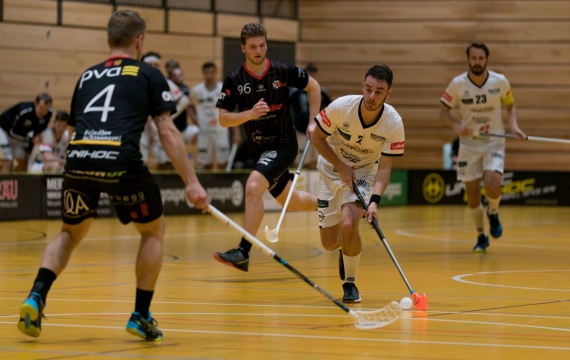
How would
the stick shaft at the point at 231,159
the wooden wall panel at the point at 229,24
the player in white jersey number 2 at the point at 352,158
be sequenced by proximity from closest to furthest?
the player in white jersey number 2 at the point at 352,158 → the stick shaft at the point at 231,159 → the wooden wall panel at the point at 229,24

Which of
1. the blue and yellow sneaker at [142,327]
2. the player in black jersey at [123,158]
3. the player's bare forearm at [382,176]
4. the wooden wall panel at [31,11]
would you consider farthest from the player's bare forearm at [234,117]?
the wooden wall panel at [31,11]

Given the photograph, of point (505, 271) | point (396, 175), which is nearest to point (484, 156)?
point (505, 271)

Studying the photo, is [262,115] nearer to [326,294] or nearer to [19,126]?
[326,294]

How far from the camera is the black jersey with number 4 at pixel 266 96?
8766mm

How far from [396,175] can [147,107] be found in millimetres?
14272

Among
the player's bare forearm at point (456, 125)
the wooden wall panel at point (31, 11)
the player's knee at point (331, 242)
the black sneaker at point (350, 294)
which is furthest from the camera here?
the wooden wall panel at point (31, 11)

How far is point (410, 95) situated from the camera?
2189 centimetres

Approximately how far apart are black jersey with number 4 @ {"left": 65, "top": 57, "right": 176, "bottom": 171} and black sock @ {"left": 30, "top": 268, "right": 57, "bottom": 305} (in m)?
0.57

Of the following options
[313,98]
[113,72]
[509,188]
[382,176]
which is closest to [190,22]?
[509,188]

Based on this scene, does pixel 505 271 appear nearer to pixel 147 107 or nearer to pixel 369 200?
pixel 369 200

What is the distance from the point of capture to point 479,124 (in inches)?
439

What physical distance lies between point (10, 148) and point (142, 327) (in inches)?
431

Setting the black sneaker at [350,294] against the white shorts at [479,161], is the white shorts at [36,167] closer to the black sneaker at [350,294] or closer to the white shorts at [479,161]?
the white shorts at [479,161]

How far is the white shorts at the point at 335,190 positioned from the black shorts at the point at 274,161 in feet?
3.03
